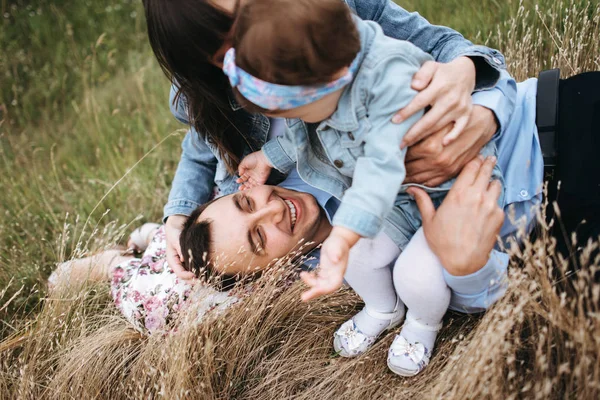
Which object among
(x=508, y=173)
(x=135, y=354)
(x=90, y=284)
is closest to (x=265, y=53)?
(x=508, y=173)

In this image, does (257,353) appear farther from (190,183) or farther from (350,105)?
(350,105)

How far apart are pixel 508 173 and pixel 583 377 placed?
2.86 feet

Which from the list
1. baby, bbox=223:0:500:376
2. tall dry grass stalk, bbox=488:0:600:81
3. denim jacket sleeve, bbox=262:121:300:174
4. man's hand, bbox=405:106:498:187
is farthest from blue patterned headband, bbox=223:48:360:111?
tall dry grass stalk, bbox=488:0:600:81

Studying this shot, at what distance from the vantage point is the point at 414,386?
2252 mm

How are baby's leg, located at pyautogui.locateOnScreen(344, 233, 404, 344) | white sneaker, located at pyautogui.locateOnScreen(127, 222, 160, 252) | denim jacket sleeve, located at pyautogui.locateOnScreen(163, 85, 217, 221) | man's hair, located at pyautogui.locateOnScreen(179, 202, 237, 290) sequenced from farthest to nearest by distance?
1. white sneaker, located at pyautogui.locateOnScreen(127, 222, 160, 252)
2. denim jacket sleeve, located at pyautogui.locateOnScreen(163, 85, 217, 221)
3. man's hair, located at pyautogui.locateOnScreen(179, 202, 237, 290)
4. baby's leg, located at pyautogui.locateOnScreen(344, 233, 404, 344)

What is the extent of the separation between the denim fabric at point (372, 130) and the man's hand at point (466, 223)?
0.25 m

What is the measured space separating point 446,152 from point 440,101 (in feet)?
0.66

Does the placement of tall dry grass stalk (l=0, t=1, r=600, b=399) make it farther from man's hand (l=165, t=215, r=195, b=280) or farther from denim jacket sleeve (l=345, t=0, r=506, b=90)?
denim jacket sleeve (l=345, t=0, r=506, b=90)

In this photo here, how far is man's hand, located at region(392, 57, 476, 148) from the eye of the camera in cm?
187

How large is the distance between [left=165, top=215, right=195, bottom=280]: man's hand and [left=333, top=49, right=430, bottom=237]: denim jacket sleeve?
1178mm

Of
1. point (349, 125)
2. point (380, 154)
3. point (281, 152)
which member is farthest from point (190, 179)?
point (380, 154)

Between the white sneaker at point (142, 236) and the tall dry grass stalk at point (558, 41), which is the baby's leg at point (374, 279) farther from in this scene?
the white sneaker at point (142, 236)

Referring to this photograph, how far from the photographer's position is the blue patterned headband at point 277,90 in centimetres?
170

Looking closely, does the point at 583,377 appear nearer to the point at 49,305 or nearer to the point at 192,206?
the point at 192,206
